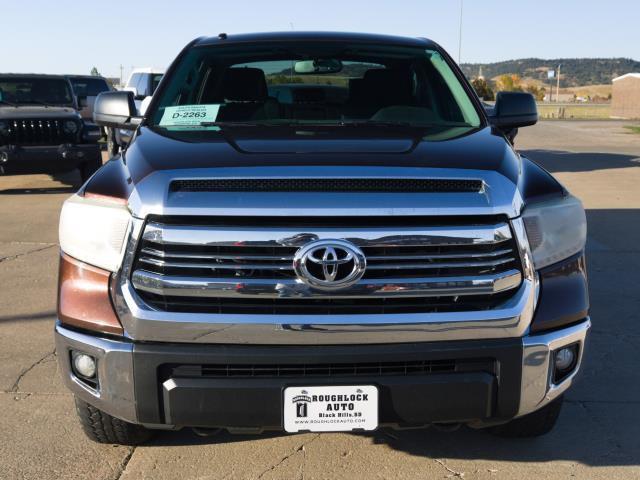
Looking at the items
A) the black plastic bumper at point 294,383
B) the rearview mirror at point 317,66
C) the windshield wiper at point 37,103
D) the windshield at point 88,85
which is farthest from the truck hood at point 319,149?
the windshield at point 88,85

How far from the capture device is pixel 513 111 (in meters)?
4.18

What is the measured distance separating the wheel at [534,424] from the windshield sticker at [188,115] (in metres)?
1.96

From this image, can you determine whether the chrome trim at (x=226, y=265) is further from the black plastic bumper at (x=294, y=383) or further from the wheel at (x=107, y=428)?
the wheel at (x=107, y=428)

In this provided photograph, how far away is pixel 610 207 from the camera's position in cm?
1012

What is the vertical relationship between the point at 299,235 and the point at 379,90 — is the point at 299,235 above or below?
below

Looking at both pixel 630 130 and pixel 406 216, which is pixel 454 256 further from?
pixel 630 130

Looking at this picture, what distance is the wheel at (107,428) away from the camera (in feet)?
10.4

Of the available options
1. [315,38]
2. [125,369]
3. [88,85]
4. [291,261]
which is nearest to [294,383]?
[291,261]

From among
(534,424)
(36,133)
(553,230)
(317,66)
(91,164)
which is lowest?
(91,164)

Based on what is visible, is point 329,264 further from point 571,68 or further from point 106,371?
point 571,68

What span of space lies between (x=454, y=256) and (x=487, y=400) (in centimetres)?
51

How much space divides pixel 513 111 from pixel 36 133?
836cm

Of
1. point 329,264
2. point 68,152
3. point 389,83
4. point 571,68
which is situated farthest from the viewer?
point 571,68

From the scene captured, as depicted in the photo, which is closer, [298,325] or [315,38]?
[298,325]
